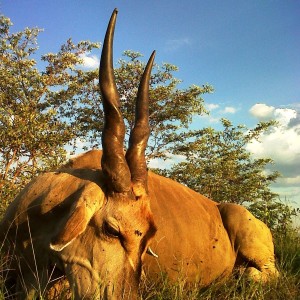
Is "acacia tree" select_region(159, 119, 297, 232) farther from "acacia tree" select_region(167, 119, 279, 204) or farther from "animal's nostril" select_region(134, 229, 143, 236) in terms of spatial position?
"animal's nostril" select_region(134, 229, 143, 236)

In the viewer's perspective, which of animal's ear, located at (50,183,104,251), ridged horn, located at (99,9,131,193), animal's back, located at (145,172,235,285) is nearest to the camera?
animal's ear, located at (50,183,104,251)

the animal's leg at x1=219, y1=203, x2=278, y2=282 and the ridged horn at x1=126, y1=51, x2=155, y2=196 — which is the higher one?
→ the ridged horn at x1=126, y1=51, x2=155, y2=196

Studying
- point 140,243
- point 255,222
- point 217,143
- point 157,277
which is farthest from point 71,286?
point 217,143

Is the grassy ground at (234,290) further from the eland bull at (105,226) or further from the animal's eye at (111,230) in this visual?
the animal's eye at (111,230)

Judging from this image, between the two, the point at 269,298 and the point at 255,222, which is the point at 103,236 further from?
the point at 255,222

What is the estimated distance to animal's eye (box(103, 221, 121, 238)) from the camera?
3.68 metres

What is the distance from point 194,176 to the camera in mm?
17938

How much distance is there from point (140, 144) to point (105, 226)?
3.03 ft

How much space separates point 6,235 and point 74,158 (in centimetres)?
125

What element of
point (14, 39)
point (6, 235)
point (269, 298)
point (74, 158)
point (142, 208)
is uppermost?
point (14, 39)

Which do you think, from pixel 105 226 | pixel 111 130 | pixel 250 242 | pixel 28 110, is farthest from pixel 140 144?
pixel 28 110

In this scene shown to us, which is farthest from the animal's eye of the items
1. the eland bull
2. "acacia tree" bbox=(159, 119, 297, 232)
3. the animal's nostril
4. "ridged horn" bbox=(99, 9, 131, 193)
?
"acacia tree" bbox=(159, 119, 297, 232)

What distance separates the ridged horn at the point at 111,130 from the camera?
12.8ft

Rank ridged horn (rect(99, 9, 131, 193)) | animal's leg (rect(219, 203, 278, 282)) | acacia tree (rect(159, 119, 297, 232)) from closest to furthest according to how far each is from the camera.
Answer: ridged horn (rect(99, 9, 131, 193)) → animal's leg (rect(219, 203, 278, 282)) → acacia tree (rect(159, 119, 297, 232))
